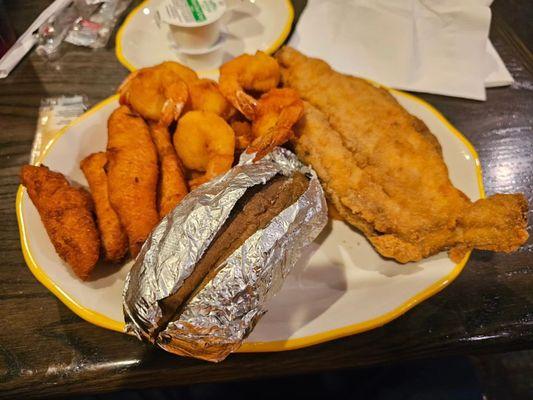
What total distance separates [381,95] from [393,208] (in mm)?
361

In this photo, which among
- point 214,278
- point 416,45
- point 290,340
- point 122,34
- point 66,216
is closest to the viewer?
point 214,278

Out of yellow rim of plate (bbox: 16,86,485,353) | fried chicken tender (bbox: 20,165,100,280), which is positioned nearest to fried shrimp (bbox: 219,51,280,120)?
fried chicken tender (bbox: 20,165,100,280)

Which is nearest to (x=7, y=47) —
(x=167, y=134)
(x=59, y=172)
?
(x=59, y=172)

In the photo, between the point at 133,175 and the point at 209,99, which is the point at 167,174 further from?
the point at 209,99

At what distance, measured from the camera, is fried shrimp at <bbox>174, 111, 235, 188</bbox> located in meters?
1.08

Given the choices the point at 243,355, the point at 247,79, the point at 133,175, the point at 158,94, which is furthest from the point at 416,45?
the point at 243,355

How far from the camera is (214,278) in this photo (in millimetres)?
770

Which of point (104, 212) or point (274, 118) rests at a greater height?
point (274, 118)

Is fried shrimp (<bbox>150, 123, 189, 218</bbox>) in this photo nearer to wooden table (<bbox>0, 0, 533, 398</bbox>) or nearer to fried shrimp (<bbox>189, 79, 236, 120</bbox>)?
fried shrimp (<bbox>189, 79, 236, 120</bbox>)

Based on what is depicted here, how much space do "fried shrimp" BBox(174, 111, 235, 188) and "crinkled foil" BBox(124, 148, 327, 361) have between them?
0.66ft

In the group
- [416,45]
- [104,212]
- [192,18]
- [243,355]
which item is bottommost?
[243,355]

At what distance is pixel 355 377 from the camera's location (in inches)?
47.9

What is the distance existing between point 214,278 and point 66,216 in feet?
1.44

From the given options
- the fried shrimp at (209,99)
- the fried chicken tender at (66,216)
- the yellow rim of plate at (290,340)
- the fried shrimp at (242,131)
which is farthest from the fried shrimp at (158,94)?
the yellow rim of plate at (290,340)
